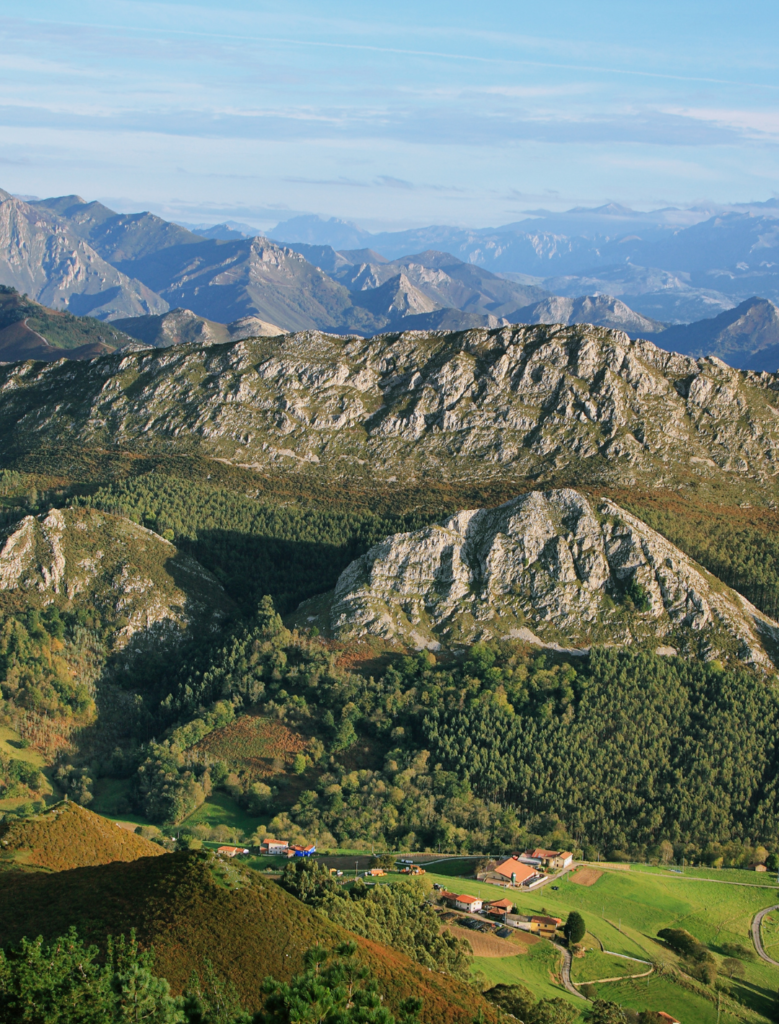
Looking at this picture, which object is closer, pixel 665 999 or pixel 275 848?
pixel 665 999

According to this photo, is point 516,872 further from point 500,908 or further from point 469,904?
point 469,904

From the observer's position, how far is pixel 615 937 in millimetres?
120812

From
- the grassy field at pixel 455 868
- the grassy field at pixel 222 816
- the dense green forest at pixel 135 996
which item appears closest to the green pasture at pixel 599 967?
the grassy field at pixel 455 868

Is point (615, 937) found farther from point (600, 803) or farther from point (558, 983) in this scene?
point (600, 803)

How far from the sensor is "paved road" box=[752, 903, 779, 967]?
121556 millimetres

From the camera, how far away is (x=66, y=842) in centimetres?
11662

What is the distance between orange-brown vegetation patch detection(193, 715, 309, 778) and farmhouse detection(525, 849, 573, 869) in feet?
158

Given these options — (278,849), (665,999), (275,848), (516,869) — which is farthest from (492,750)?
(665,999)

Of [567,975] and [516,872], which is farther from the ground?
[567,975]

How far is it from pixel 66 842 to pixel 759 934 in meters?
90.6

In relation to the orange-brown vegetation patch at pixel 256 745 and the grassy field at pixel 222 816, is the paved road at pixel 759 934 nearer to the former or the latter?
the grassy field at pixel 222 816

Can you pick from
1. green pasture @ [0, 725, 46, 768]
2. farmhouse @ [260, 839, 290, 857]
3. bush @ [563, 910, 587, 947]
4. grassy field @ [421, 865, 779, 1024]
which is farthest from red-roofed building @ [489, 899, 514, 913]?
green pasture @ [0, 725, 46, 768]

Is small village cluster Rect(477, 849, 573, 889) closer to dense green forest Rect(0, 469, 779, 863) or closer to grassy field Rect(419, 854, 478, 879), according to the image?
grassy field Rect(419, 854, 478, 879)

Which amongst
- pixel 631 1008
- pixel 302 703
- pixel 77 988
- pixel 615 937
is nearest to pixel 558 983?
pixel 631 1008
